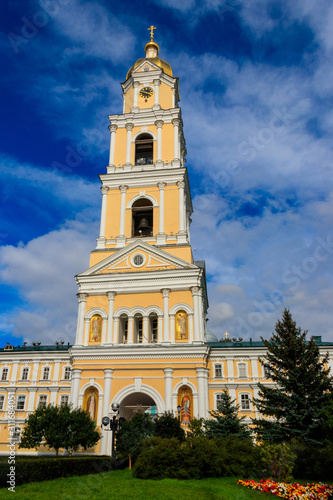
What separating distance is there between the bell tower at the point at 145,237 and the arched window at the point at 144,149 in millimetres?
89

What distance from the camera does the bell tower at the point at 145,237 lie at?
27984mm

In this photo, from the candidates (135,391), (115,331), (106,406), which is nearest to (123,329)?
(115,331)

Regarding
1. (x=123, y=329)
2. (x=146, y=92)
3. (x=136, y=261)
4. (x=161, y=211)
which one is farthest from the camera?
(x=146, y=92)

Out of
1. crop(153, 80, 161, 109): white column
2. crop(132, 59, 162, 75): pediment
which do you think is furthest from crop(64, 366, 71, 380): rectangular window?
crop(132, 59, 162, 75): pediment

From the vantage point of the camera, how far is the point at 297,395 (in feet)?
63.8

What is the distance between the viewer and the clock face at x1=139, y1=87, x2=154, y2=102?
3734 cm

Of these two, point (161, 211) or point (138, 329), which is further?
point (161, 211)

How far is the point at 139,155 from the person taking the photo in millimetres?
36844

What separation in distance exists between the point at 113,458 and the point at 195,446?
14.8ft

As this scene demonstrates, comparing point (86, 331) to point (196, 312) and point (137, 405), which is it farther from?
point (196, 312)

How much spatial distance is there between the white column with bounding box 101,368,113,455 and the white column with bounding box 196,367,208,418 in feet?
18.7

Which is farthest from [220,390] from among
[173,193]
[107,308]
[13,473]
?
[13,473]

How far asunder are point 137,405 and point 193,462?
38.6ft

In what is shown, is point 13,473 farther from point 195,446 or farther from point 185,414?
point 185,414
